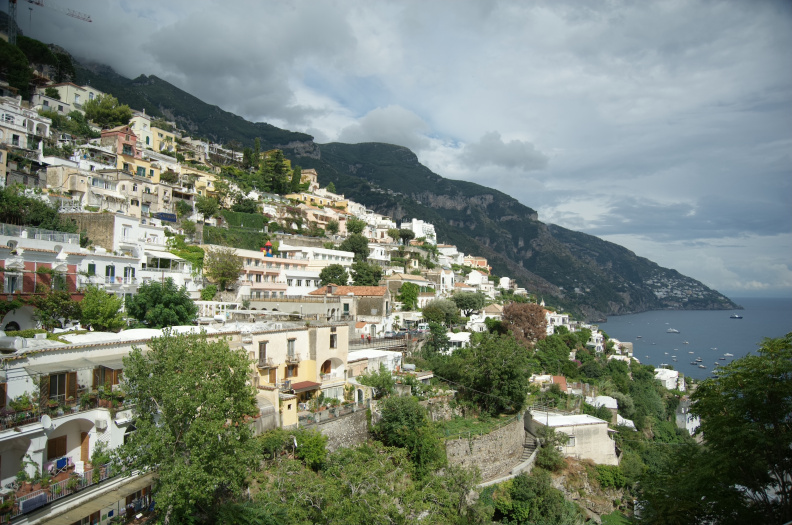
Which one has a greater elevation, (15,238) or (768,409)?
(15,238)

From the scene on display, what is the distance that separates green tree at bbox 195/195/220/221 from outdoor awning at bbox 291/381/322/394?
92.8ft

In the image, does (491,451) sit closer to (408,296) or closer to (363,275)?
(408,296)

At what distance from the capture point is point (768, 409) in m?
8.58

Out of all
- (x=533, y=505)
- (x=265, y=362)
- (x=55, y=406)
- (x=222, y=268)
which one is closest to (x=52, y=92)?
(x=222, y=268)

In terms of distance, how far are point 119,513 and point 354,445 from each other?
335 inches

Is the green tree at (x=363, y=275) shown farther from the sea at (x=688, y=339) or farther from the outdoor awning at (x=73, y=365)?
the sea at (x=688, y=339)

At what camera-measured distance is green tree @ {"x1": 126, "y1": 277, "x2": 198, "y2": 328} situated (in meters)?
21.4

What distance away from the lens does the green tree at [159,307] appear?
70.3 feet

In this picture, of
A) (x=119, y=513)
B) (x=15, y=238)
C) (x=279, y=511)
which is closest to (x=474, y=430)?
(x=279, y=511)

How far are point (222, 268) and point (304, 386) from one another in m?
16.6

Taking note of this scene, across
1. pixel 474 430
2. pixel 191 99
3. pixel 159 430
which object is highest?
pixel 191 99

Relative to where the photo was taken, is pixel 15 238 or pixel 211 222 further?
pixel 211 222

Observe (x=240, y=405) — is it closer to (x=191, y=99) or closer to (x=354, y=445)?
(x=354, y=445)

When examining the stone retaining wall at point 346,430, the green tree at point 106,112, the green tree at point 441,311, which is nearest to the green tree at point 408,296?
the green tree at point 441,311
